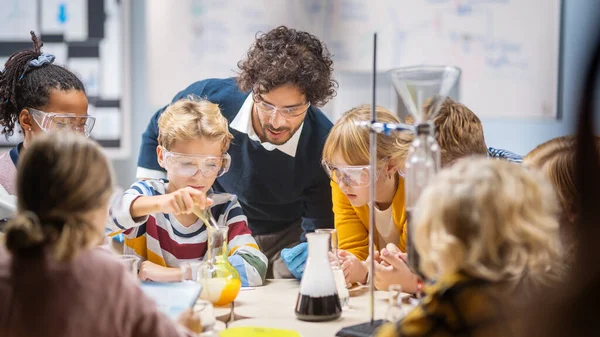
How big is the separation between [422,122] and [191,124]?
1026 mm

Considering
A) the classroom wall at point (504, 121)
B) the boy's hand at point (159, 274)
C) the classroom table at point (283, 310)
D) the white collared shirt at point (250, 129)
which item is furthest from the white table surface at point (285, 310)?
the classroom wall at point (504, 121)

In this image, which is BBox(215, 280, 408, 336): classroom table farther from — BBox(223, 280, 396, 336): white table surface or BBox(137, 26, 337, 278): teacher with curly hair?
BBox(137, 26, 337, 278): teacher with curly hair

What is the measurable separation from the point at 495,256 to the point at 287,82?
133 cm

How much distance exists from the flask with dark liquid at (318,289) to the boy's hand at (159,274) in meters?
0.51

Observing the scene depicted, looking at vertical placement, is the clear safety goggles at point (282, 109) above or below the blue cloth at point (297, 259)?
above

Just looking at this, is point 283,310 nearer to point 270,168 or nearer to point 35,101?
point 270,168

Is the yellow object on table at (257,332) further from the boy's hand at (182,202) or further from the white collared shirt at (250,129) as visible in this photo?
the white collared shirt at (250,129)

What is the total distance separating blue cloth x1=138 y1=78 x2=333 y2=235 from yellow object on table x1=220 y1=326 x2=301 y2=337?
3.55 feet

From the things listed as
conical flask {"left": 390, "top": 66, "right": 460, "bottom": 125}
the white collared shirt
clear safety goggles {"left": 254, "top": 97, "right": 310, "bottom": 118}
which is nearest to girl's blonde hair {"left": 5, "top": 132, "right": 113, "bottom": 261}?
conical flask {"left": 390, "top": 66, "right": 460, "bottom": 125}

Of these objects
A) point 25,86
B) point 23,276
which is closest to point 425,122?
point 23,276

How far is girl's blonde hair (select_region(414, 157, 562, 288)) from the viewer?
3.67ft

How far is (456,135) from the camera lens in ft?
7.16

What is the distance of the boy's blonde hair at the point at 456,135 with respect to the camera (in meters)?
2.17

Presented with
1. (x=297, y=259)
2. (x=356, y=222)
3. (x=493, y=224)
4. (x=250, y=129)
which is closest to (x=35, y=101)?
(x=250, y=129)
